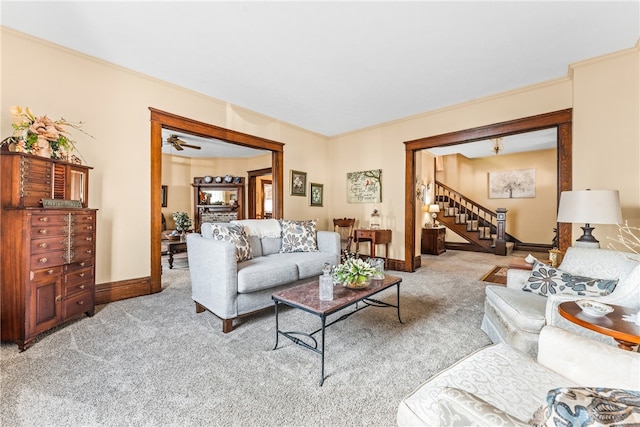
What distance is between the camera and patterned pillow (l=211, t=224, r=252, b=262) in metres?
2.70

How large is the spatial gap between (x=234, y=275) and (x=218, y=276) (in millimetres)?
146

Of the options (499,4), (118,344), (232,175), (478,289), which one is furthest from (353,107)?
(232,175)

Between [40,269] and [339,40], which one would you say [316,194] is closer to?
[339,40]

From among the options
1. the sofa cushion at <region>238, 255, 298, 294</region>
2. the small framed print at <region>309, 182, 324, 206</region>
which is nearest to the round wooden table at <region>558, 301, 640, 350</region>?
the sofa cushion at <region>238, 255, 298, 294</region>

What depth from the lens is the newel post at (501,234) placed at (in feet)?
20.2

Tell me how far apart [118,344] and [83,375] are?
0.38 meters

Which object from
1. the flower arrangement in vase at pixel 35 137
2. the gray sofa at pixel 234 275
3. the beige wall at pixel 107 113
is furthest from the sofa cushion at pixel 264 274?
the flower arrangement in vase at pixel 35 137

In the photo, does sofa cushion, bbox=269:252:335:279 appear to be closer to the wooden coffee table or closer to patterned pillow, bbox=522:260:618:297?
the wooden coffee table

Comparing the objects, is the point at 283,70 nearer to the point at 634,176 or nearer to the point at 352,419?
the point at 352,419

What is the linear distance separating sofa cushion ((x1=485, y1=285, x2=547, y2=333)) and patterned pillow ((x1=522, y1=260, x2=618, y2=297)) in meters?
0.08

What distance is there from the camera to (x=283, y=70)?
9.79 feet

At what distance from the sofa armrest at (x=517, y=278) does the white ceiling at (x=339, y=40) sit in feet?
6.94

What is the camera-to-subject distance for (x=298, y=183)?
5.02 m

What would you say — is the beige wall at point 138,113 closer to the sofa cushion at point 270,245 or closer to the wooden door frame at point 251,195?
the sofa cushion at point 270,245
